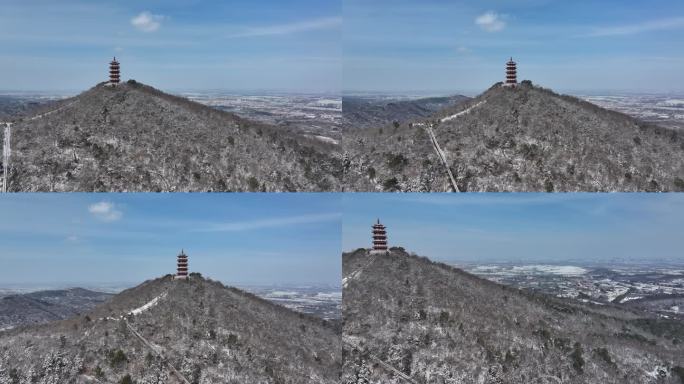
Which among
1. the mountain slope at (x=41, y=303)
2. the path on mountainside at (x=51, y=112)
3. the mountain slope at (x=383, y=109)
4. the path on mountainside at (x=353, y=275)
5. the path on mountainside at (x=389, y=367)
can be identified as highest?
the mountain slope at (x=383, y=109)

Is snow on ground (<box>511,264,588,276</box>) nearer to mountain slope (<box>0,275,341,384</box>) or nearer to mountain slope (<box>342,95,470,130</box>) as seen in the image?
mountain slope (<box>0,275,341,384</box>)

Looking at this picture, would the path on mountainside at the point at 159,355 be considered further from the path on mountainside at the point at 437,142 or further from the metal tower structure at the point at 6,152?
the path on mountainside at the point at 437,142

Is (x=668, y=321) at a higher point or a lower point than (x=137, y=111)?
lower

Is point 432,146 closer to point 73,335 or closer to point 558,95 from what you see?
point 558,95

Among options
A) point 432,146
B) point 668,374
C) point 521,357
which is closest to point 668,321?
point 668,374

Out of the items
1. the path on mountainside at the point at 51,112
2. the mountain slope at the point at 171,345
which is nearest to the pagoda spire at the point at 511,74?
the mountain slope at the point at 171,345
